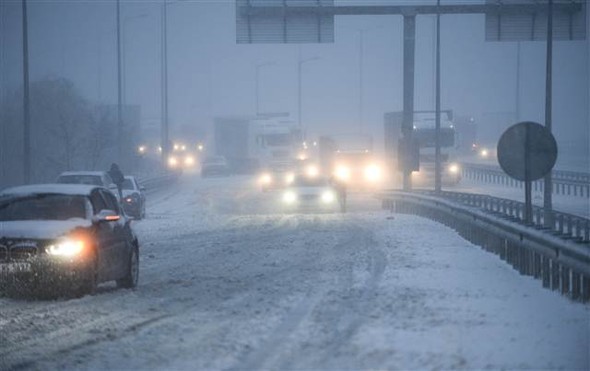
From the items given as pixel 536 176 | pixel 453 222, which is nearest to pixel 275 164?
pixel 453 222

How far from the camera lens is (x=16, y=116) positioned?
54.1 meters

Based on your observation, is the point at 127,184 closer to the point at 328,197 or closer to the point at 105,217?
the point at 328,197

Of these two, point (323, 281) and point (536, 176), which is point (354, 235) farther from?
point (323, 281)

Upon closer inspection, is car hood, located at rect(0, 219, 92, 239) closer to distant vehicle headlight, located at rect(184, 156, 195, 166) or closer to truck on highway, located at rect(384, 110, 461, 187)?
truck on highway, located at rect(384, 110, 461, 187)

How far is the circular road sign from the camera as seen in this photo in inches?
695

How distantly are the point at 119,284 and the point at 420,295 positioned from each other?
4.32 m

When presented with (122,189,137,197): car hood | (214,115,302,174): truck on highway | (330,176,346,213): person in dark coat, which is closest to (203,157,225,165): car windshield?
(214,115,302,174): truck on highway

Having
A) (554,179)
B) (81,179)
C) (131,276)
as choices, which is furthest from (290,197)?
(131,276)

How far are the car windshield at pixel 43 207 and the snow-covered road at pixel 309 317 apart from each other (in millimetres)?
1194

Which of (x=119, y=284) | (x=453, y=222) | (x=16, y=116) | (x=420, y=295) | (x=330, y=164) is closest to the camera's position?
(x=420, y=295)

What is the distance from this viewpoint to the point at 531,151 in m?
17.7

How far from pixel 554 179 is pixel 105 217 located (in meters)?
42.9

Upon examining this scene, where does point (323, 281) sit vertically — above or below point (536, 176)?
below

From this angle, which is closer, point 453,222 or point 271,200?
point 453,222
